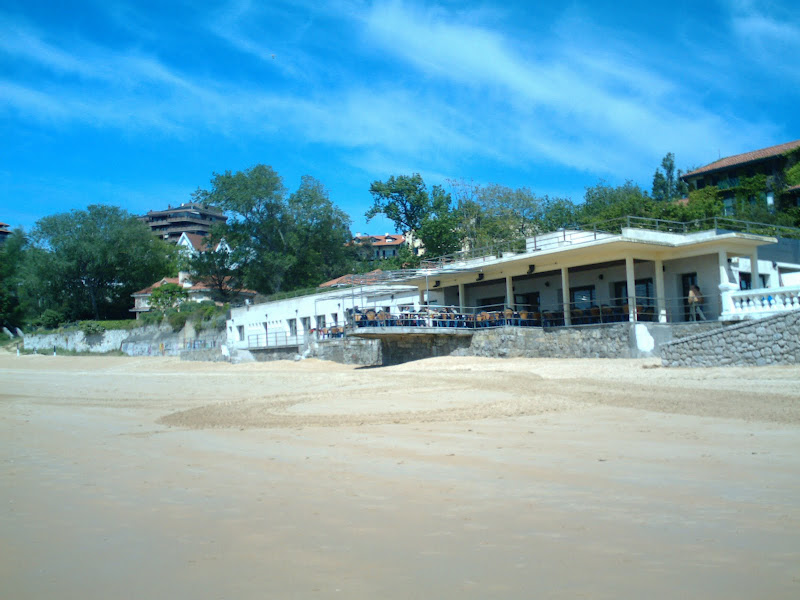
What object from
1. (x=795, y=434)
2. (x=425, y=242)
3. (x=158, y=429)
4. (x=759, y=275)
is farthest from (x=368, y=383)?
(x=425, y=242)

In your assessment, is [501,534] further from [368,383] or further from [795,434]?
[368,383]

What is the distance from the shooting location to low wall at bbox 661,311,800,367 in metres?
16.7

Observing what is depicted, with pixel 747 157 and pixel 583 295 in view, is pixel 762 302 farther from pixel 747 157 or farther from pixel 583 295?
pixel 747 157

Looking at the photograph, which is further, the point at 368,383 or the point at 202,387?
the point at 202,387

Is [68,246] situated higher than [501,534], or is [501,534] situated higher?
[68,246]

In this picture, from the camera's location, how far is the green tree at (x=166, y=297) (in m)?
56.0

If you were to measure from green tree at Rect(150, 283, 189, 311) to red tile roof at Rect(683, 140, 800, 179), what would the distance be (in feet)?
152

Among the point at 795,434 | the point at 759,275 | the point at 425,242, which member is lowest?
the point at 795,434

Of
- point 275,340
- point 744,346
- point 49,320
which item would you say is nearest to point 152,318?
point 49,320

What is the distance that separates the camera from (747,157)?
174 ft

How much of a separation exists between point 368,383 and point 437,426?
842 centimetres

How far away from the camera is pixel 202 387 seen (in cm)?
1909

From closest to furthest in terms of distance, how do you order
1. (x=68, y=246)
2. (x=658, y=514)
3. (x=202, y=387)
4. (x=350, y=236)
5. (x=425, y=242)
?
(x=658, y=514) < (x=202, y=387) < (x=425, y=242) < (x=68, y=246) < (x=350, y=236)

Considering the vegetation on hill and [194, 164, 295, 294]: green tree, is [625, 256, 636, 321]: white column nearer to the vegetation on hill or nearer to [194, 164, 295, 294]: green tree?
the vegetation on hill
